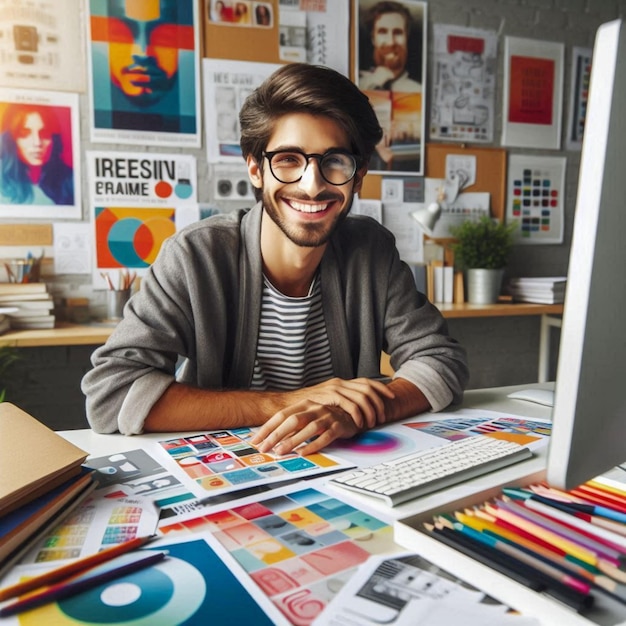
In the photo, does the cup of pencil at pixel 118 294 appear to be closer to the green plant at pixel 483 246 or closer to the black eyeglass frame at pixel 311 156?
the black eyeglass frame at pixel 311 156

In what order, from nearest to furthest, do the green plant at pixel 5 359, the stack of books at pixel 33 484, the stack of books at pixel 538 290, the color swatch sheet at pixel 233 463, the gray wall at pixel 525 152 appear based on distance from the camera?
the stack of books at pixel 33 484 → the color swatch sheet at pixel 233 463 → the green plant at pixel 5 359 → the stack of books at pixel 538 290 → the gray wall at pixel 525 152

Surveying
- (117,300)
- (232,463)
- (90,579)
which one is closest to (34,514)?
(90,579)

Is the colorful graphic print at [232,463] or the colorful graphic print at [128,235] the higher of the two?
the colorful graphic print at [128,235]

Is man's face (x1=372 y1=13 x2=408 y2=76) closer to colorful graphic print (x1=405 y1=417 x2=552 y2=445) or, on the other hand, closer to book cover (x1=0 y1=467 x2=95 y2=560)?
colorful graphic print (x1=405 y1=417 x2=552 y2=445)

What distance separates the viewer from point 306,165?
47.9 inches

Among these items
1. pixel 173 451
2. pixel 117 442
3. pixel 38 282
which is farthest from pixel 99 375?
pixel 38 282

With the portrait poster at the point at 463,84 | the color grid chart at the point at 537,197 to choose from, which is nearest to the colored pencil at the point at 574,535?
the portrait poster at the point at 463,84

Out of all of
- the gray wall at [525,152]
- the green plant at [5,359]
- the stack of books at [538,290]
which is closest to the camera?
the green plant at [5,359]

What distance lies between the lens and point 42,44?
233 cm

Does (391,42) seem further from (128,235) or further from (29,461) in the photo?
(29,461)

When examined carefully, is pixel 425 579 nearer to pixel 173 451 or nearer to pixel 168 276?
pixel 173 451

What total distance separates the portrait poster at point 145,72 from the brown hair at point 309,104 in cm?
131

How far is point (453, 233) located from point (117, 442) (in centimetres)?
237

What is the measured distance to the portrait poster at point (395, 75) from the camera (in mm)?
2766
